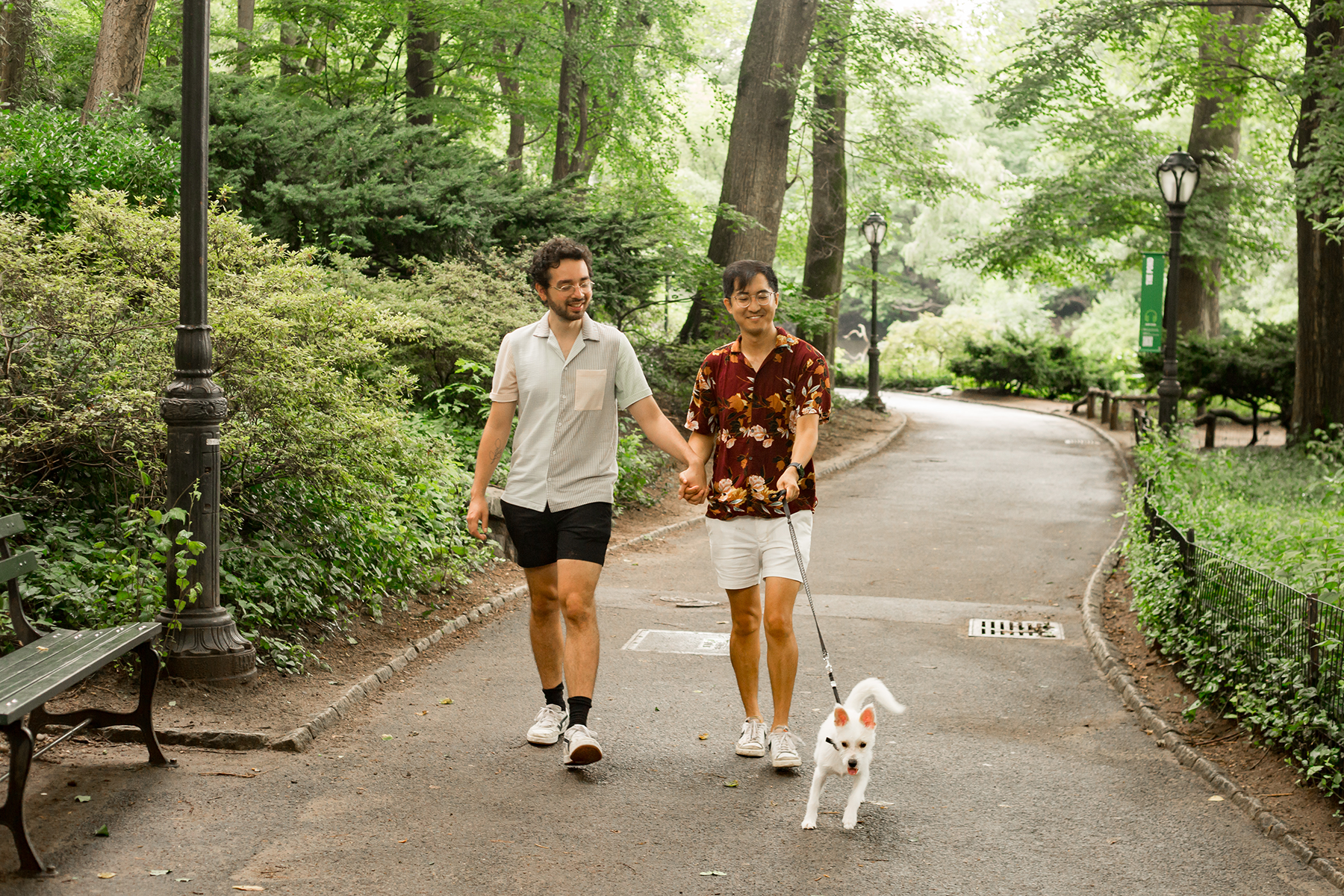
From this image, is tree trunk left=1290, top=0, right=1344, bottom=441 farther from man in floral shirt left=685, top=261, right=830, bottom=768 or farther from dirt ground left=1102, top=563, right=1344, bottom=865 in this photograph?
man in floral shirt left=685, top=261, right=830, bottom=768

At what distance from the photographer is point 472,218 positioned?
518 inches

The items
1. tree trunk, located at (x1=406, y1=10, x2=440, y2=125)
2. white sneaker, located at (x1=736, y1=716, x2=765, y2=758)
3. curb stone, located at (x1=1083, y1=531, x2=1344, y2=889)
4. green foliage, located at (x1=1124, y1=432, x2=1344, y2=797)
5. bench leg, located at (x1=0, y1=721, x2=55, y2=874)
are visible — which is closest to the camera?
bench leg, located at (x1=0, y1=721, x2=55, y2=874)

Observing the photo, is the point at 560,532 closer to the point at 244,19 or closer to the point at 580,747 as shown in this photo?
the point at 580,747

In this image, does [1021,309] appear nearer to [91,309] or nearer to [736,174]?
[736,174]

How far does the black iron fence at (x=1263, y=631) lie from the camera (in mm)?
4883

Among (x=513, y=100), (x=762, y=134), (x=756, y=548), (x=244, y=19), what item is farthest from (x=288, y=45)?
(x=756, y=548)

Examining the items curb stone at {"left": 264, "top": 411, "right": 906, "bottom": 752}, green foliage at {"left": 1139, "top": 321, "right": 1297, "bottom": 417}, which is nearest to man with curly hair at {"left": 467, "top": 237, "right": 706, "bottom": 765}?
curb stone at {"left": 264, "top": 411, "right": 906, "bottom": 752}

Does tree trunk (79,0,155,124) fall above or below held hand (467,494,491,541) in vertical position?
above

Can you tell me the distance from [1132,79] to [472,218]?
3479 cm

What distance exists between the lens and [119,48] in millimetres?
13367

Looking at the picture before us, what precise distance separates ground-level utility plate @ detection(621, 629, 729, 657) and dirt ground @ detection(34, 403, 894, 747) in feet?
3.58

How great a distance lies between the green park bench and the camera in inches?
141

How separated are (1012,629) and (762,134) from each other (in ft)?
37.2

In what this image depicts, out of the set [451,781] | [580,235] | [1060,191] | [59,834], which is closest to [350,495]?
[451,781]
